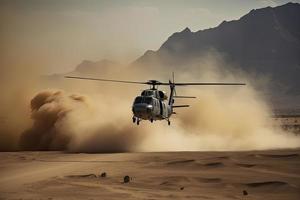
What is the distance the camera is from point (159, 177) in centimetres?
1588

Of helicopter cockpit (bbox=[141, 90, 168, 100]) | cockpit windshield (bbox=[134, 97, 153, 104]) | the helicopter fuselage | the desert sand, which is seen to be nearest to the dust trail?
the helicopter fuselage

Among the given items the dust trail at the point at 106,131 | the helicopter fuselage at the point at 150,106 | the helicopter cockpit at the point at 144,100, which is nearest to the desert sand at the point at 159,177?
the helicopter fuselage at the point at 150,106

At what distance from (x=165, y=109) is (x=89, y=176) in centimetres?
1278

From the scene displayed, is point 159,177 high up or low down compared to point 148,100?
down

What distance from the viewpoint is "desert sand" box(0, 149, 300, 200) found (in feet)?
44.1

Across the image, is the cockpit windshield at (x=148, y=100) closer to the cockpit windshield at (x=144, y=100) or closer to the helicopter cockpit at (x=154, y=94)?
the cockpit windshield at (x=144, y=100)

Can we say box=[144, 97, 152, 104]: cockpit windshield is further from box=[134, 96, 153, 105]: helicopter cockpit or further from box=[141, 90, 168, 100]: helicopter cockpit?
box=[141, 90, 168, 100]: helicopter cockpit

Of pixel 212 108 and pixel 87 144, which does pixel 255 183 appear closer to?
pixel 87 144

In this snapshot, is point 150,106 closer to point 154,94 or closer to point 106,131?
point 154,94

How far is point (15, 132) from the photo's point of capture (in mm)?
35688

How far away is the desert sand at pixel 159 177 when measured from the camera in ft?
44.1

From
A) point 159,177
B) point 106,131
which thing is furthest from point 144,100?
point 159,177

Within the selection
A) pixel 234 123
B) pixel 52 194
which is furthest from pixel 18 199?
pixel 234 123

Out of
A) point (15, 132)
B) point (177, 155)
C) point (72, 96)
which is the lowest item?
point (177, 155)
